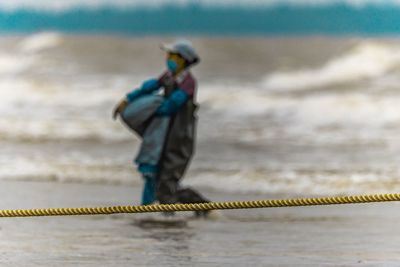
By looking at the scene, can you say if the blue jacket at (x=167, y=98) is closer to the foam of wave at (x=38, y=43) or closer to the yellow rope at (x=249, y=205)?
the yellow rope at (x=249, y=205)

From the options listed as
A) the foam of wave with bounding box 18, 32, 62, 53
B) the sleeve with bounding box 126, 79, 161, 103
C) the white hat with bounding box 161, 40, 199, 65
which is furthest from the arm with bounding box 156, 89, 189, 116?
the foam of wave with bounding box 18, 32, 62, 53

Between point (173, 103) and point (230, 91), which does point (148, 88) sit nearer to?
point (173, 103)

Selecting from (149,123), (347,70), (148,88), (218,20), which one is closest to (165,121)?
(149,123)

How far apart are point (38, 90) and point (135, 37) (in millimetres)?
1711

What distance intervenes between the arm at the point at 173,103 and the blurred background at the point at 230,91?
3.22 meters

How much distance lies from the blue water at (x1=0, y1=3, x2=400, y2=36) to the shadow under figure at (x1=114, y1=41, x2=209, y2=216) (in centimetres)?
575

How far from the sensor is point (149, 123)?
8.47 m

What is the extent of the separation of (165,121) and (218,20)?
594 cm

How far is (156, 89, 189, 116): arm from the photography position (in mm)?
8312

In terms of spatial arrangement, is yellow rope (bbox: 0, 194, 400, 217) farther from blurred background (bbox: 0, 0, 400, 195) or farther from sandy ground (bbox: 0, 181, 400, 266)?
blurred background (bbox: 0, 0, 400, 195)

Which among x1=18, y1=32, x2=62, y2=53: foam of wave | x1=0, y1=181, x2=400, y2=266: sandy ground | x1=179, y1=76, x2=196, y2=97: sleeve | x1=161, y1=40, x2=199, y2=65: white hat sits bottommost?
x1=18, y1=32, x2=62, y2=53: foam of wave

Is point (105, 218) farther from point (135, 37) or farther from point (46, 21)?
point (135, 37)

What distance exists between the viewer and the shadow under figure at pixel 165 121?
27.5 feet

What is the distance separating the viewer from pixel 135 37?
17.2 m
